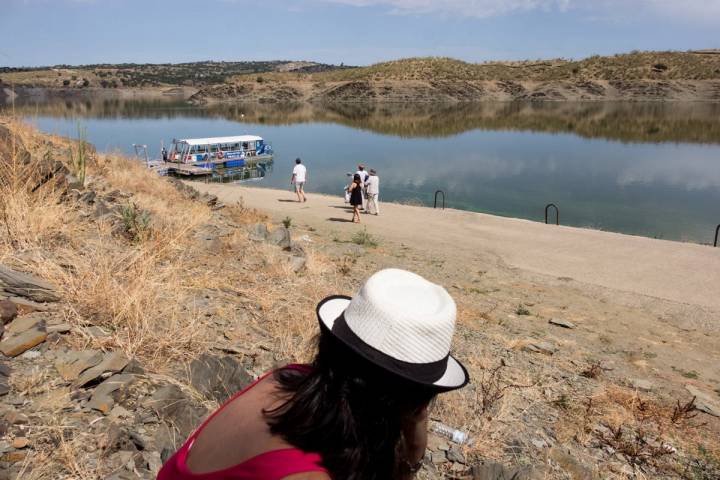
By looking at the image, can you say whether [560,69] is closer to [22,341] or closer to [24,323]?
[24,323]

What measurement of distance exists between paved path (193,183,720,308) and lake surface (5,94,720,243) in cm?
651

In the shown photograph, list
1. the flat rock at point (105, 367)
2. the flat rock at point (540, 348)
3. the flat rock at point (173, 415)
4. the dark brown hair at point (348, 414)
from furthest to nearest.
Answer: the flat rock at point (540, 348) → the flat rock at point (105, 367) → the flat rock at point (173, 415) → the dark brown hair at point (348, 414)

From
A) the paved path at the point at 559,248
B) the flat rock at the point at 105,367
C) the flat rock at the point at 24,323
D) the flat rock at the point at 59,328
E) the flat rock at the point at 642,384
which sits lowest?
the paved path at the point at 559,248

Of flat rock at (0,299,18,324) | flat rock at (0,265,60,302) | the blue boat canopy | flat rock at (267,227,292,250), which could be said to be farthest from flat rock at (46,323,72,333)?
the blue boat canopy

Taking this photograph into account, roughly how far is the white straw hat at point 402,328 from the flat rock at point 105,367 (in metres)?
2.32

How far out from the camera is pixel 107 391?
3.24m

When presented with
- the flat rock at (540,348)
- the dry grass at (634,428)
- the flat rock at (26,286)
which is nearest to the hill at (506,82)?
the flat rock at (540,348)

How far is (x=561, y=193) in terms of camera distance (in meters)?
29.7

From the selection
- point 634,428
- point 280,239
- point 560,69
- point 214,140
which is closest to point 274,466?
point 634,428

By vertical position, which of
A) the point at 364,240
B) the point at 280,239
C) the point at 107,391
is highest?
the point at 107,391

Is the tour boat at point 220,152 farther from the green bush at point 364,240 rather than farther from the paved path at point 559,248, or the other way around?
the green bush at point 364,240

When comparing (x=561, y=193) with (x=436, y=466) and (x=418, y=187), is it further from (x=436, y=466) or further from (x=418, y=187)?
(x=436, y=466)

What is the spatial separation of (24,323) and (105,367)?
0.70 metres

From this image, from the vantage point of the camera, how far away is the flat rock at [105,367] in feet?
10.8
